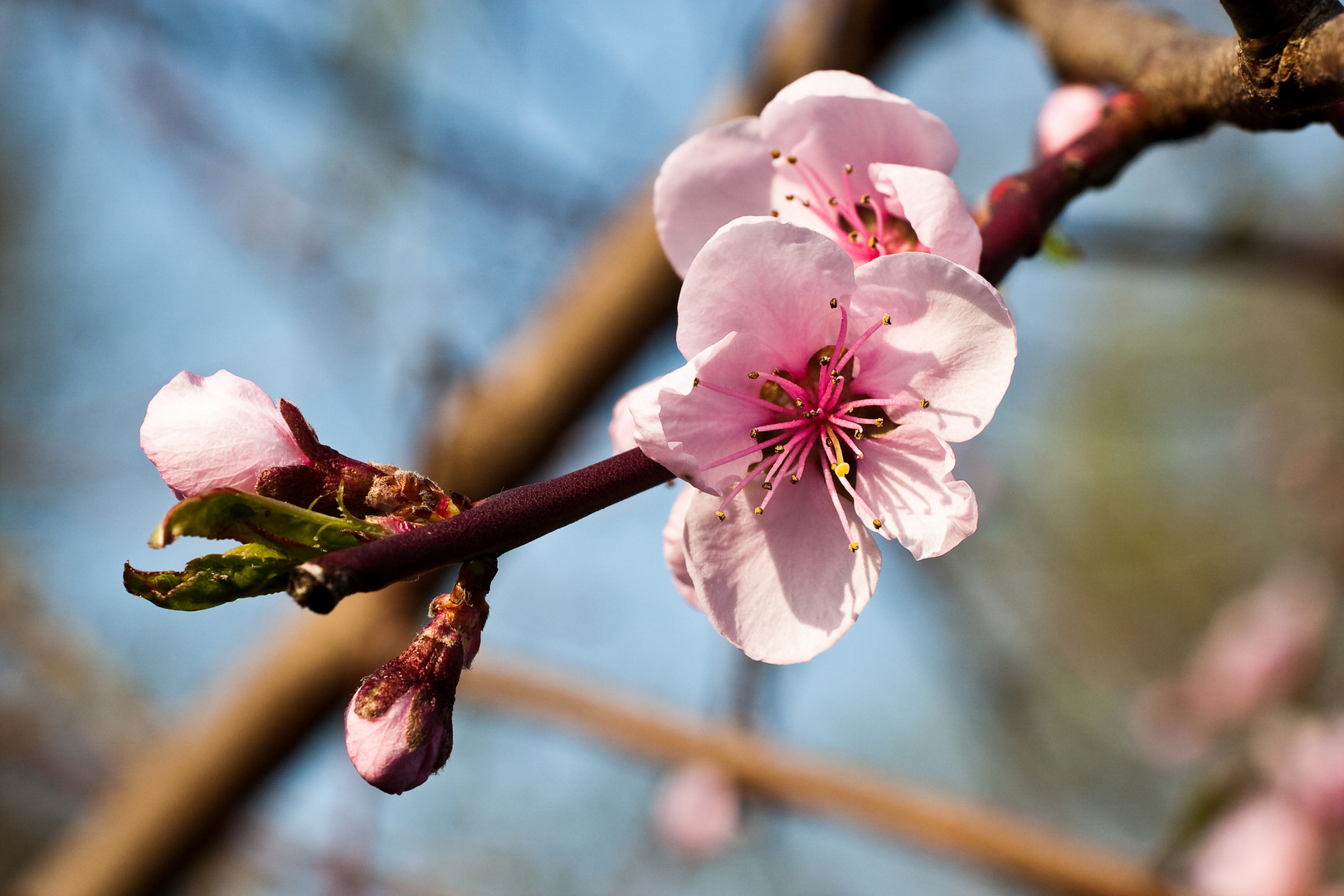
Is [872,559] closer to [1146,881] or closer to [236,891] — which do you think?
[1146,881]

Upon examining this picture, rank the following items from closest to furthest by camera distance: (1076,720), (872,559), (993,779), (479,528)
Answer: (479,528) < (872,559) < (993,779) < (1076,720)

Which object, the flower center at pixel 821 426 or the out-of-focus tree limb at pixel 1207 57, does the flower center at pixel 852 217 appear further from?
the out-of-focus tree limb at pixel 1207 57

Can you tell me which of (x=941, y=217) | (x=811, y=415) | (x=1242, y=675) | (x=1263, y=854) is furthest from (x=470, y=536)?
(x=1242, y=675)

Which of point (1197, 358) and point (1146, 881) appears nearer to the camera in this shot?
point (1146, 881)

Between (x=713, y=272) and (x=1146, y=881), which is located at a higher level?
(x=713, y=272)

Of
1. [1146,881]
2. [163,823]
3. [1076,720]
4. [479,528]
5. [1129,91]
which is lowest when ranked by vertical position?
[1076,720]

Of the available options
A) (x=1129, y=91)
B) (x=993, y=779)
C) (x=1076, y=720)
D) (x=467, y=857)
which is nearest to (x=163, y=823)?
(x=1129, y=91)

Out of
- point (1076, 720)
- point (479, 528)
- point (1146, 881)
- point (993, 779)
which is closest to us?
point (479, 528)

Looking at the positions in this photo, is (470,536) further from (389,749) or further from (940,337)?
(940,337)
